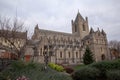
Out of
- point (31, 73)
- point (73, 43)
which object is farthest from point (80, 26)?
point (31, 73)

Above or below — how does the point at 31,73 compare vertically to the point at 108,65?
below

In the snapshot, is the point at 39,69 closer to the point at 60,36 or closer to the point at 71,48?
the point at 71,48

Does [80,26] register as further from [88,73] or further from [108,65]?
[88,73]

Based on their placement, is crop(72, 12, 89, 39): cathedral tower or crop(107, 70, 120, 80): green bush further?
crop(72, 12, 89, 39): cathedral tower

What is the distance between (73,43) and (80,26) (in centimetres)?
1869

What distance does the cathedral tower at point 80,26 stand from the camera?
91688 mm

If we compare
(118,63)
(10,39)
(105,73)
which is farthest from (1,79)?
(10,39)

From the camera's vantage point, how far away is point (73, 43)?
77312 mm

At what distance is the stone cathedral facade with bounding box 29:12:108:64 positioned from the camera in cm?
5876

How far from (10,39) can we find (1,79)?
70.4 ft

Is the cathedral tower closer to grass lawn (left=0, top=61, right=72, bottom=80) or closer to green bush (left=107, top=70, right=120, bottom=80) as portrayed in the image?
green bush (left=107, top=70, right=120, bottom=80)

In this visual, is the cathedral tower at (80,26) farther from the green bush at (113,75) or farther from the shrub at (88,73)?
the green bush at (113,75)

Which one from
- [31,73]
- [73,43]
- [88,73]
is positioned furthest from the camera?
[73,43]

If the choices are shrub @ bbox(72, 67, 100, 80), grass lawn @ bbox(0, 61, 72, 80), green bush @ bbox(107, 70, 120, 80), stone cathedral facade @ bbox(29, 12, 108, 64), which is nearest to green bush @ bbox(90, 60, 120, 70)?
shrub @ bbox(72, 67, 100, 80)
